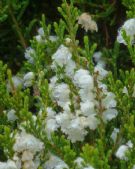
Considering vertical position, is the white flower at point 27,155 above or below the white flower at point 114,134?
below

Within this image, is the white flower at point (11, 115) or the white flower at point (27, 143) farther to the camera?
the white flower at point (11, 115)

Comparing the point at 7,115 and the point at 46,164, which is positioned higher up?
the point at 7,115

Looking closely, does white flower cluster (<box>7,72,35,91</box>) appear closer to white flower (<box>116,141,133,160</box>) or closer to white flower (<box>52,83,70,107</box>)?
white flower (<box>52,83,70,107</box>)

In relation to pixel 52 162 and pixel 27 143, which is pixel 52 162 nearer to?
pixel 52 162

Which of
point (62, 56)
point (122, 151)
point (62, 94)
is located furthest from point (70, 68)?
point (122, 151)

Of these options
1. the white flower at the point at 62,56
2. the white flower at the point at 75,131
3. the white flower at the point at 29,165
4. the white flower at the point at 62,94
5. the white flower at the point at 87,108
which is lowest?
the white flower at the point at 29,165

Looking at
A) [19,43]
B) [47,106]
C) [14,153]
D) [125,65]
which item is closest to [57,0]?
[19,43]

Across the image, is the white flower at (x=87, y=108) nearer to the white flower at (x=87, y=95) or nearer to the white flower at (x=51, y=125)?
the white flower at (x=87, y=95)

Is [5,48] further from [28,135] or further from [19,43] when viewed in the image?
[28,135]

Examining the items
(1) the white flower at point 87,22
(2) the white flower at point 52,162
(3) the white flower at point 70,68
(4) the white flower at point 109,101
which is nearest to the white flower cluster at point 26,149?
(2) the white flower at point 52,162
